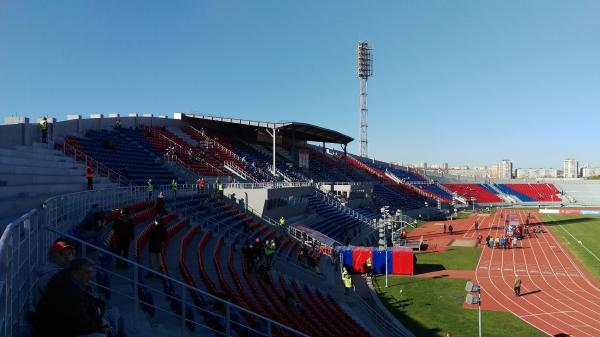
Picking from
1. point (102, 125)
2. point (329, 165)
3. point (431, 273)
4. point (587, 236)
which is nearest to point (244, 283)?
point (431, 273)

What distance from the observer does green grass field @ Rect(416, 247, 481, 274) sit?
26987 millimetres

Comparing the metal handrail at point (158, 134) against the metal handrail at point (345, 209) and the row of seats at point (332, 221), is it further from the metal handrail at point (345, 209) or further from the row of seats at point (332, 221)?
the metal handrail at point (345, 209)

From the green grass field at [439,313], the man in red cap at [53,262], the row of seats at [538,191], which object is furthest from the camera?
the row of seats at [538,191]

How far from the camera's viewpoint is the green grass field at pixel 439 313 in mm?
16094

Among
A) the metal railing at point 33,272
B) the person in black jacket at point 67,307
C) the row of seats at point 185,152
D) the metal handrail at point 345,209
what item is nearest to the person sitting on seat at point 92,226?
the metal railing at point 33,272

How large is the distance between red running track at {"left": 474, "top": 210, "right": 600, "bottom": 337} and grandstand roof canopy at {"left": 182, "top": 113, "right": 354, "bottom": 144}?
20335 mm

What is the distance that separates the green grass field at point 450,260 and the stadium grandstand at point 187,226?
3.54m

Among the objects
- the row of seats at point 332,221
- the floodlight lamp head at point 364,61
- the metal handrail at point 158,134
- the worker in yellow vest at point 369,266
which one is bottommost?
the worker in yellow vest at point 369,266

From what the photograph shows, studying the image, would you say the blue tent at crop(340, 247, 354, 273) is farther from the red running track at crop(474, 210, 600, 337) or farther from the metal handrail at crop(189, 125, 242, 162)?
the metal handrail at crop(189, 125, 242, 162)

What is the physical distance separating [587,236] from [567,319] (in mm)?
27594

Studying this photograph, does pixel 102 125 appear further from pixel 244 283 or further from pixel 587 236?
pixel 587 236

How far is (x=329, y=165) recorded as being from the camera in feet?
202

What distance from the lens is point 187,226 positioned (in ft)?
56.3

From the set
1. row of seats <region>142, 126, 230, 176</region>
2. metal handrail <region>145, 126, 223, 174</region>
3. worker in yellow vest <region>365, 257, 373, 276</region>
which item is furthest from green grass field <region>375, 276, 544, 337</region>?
metal handrail <region>145, 126, 223, 174</region>
